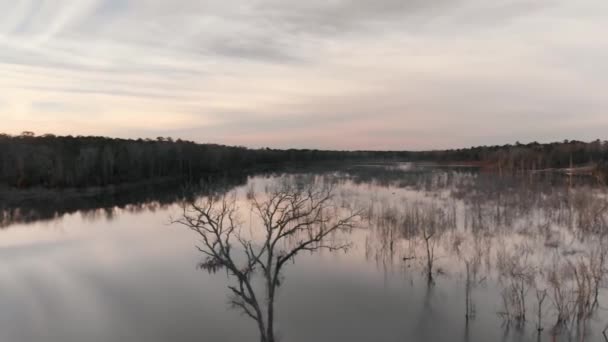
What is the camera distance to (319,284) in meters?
11.5

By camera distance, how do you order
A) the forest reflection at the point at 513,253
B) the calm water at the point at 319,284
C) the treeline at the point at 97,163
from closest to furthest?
the forest reflection at the point at 513,253 → the calm water at the point at 319,284 → the treeline at the point at 97,163

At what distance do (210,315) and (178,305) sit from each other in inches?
46.5

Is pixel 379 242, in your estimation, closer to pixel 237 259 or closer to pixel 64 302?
pixel 237 259

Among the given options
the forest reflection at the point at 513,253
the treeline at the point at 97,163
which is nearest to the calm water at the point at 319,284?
the forest reflection at the point at 513,253

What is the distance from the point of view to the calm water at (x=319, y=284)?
28.7 ft

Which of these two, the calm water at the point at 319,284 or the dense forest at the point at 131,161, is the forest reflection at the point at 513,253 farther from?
the dense forest at the point at 131,161

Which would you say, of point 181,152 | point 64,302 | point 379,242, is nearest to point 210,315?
point 64,302

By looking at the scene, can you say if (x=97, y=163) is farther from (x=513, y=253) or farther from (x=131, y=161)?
(x=513, y=253)

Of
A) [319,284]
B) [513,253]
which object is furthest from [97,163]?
[513,253]

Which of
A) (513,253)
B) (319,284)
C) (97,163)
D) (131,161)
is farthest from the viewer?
(131,161)

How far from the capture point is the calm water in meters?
8.73

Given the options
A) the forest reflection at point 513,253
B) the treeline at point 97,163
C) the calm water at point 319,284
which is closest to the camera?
the forest reflection at point 513,253

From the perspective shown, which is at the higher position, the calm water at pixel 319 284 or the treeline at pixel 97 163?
the treeline at pixel 97 163

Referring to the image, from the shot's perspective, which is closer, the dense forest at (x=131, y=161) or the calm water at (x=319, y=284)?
the calm water at (x=319, y=284)
